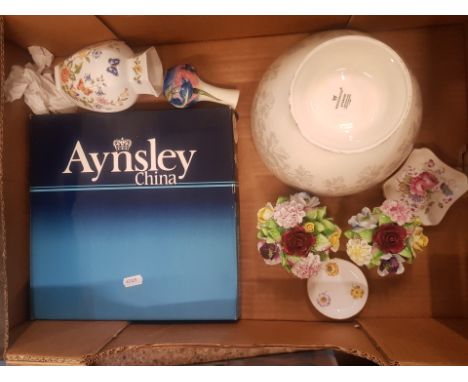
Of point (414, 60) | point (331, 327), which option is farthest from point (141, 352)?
point (414, 60)

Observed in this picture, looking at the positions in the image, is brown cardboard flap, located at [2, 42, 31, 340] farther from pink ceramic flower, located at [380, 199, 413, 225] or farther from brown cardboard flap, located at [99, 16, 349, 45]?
pink ceramic flower, located at [380, 199, 413, 225]

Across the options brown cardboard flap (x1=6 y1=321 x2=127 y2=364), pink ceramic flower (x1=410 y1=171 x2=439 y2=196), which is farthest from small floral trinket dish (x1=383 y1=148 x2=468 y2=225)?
brown cardboard flap (x1=6 y1=321 x2=127 y2=364)

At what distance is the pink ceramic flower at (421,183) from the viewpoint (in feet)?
2.91

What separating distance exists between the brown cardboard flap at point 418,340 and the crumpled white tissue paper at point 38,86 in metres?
0.83

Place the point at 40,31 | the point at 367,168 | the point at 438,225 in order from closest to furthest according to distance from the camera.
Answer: the point at 367,168 → the point at 40,31 → the point at 438,225

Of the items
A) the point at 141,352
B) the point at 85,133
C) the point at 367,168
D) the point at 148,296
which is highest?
the point at 85,133

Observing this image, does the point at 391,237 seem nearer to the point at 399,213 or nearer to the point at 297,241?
the point at 399,213

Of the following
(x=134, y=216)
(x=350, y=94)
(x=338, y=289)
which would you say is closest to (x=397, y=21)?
(x=350, y=94)

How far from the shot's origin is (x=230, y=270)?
0.91 meters

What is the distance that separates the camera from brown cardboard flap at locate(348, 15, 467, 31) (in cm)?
85

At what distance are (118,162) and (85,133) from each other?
10 cm

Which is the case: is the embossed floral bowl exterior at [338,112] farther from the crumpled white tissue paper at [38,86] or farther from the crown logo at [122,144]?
the crumpled white tissue paper at [38,86]

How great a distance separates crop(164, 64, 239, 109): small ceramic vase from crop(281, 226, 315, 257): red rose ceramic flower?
1.06 feet

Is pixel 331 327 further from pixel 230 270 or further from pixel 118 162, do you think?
pixel 118 162
